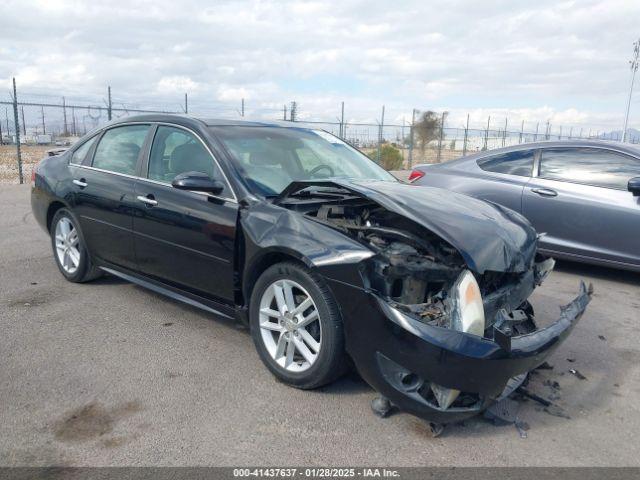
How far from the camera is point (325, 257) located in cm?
297

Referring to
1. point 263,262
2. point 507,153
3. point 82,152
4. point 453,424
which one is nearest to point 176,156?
point 263,262

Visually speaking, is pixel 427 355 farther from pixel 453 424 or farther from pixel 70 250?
pixel 70 250

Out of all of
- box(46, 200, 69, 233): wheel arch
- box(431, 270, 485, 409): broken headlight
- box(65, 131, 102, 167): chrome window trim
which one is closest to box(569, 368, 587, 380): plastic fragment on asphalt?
box(431, 270, 485, 409): broken headlight

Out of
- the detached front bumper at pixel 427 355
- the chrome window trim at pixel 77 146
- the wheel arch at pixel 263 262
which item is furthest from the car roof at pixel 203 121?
the detached front bumper at pixel 427 355

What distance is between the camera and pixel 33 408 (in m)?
3.00

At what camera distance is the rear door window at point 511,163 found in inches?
242

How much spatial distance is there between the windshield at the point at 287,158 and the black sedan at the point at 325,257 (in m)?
0.02

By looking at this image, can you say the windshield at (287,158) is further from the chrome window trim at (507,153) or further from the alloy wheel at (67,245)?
the chrome window trim at (507,153)

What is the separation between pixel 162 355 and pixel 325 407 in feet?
4.15

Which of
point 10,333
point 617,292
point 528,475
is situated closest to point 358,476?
point 528,475

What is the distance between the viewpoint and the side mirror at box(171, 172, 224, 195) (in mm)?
3508

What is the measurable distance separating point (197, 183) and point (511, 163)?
410cm

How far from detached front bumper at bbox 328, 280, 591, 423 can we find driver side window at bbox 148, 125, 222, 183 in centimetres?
156

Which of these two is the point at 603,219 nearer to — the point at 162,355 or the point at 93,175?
the point at 162,355
